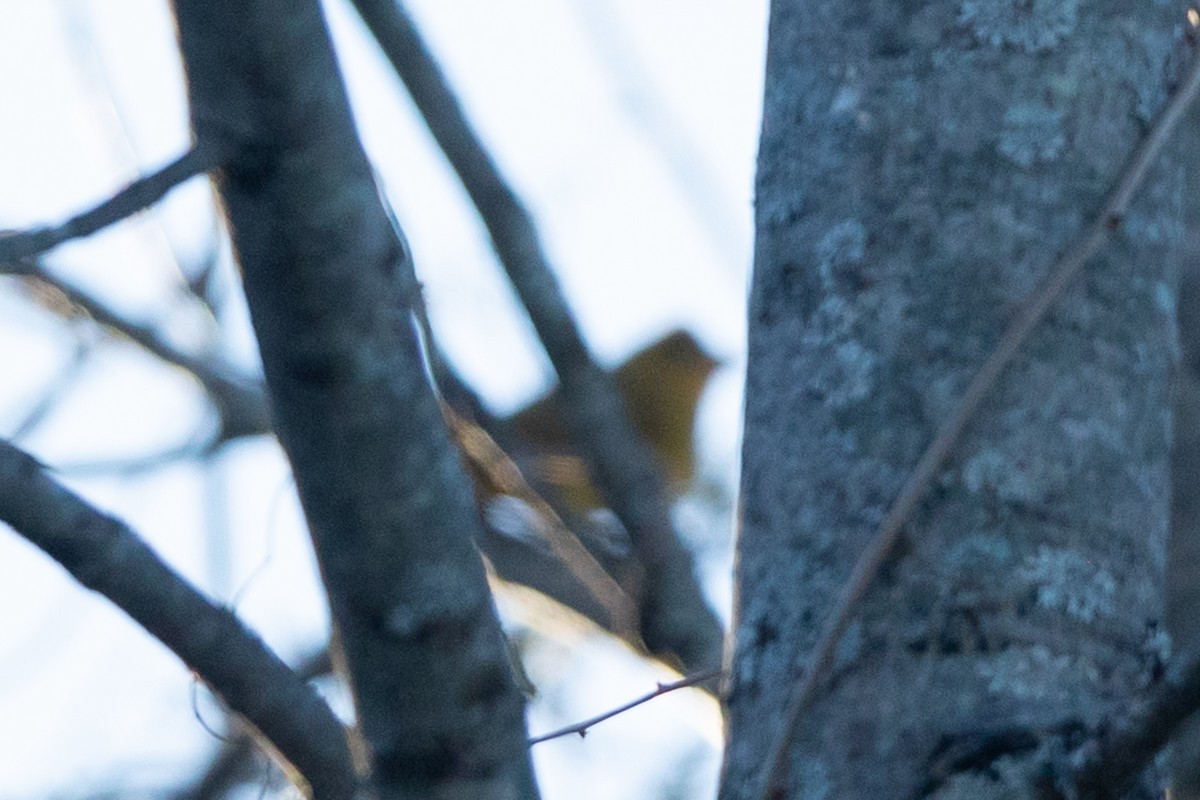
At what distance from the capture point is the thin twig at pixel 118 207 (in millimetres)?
938

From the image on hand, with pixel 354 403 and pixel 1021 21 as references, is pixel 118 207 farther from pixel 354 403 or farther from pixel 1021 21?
pixel 1021 21

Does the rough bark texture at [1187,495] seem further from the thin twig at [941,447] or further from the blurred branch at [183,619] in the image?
the blurred branch at [183,619]

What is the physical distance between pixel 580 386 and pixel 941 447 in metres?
1.43

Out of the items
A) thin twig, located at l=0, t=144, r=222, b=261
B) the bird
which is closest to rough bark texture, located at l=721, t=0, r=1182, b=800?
thin twig, located at l=0, t=144, r=222, b=261

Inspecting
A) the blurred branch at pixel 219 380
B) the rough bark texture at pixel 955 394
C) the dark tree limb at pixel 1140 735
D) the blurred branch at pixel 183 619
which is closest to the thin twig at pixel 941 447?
the rough bark texture at pixel 955 394

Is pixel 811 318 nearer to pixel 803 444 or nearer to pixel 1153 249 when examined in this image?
pixel 803 444

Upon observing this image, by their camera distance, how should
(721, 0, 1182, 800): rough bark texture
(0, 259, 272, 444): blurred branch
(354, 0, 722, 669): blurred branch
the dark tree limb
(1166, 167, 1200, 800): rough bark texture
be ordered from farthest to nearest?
(0, 259, 272, 444): blurred branch
(354, 0, 722, 669): blurred branch
(1166, 167, 1200, 800): rough bark texture
(721, 0, 1182, 800): rough bark texture
the dark tree limb

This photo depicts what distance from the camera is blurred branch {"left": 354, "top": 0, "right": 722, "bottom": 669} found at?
222 centimetres

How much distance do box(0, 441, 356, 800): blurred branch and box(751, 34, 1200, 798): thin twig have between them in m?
0.43

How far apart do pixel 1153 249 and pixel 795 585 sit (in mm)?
317

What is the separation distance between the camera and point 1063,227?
933 mm

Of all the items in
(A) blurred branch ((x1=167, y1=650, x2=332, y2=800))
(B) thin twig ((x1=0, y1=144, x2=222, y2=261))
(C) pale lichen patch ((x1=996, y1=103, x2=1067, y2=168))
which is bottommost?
(A) blurred branch ((x1=167, y1=650, x2=332, y2=800))

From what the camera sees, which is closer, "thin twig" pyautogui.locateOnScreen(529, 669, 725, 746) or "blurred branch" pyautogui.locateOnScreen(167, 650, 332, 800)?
"thin twig" pyautogui.locateOnScreen(529, 669, 725, 746)

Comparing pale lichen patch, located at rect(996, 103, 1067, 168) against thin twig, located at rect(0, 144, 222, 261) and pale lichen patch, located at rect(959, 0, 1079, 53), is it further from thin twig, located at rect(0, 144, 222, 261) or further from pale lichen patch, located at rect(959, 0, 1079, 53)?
thin twig, located at rect(0, 144, 222, 261)
